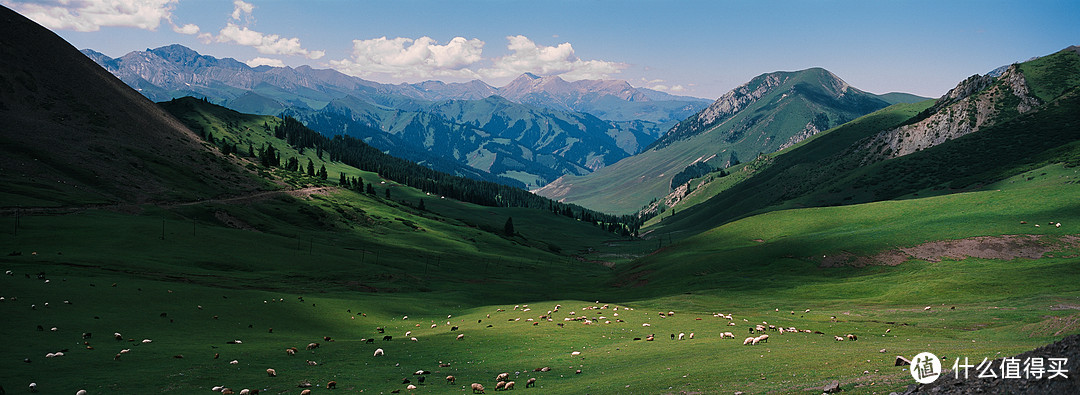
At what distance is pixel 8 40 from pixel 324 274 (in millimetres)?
175863

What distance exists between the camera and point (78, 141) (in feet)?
472

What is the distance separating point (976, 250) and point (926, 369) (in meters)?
64.9

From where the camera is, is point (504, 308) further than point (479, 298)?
No

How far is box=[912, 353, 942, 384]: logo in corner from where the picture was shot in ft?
52.7

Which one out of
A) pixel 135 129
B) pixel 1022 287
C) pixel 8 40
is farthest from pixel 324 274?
pixel 8 40

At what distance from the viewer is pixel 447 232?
599 ft

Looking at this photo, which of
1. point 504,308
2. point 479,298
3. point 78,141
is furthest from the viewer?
point 78,141

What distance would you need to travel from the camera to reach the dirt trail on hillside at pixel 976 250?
64.9 metres

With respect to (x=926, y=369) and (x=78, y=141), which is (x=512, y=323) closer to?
(x=926, y=369)

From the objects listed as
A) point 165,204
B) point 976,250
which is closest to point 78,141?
point 165,204

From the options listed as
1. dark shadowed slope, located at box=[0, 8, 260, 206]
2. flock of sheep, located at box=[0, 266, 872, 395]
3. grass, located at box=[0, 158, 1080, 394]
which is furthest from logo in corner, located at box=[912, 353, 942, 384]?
dark shadowed slope, located at box=[0, 8, 260, 206]

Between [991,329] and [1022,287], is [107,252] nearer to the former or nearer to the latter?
[991,329]

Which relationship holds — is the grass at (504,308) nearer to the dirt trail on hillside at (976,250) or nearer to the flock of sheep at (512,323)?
the flock of sheep at (512,323)

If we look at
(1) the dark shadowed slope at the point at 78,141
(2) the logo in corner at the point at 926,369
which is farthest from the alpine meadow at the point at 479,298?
(1) the dark shadowed slope at the point at 78,141
